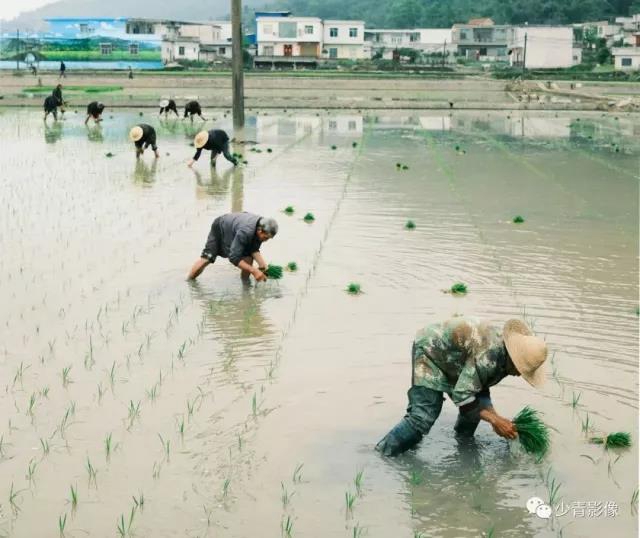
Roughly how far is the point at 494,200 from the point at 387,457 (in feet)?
34.8

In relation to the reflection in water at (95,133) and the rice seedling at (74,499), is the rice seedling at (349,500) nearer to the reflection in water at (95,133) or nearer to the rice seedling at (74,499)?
the rice seedling at (74,499)

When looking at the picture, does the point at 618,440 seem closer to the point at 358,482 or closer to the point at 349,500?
the point at 358,482

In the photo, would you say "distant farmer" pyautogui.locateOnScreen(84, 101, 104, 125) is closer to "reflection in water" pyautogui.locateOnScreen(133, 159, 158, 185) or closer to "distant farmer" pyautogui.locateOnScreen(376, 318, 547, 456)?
"reflection in water" pyautogui.locateOnScreen(133, 159, 158, 185)

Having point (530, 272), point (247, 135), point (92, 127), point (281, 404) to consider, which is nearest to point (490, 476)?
point (281, 404)

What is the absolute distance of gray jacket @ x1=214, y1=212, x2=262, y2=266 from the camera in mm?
9273

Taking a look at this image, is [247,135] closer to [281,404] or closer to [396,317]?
[396,317]

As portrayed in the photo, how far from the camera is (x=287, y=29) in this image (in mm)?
92125

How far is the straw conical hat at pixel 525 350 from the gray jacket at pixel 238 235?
402cm

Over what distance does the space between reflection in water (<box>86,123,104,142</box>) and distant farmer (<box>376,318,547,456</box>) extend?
21.1 m

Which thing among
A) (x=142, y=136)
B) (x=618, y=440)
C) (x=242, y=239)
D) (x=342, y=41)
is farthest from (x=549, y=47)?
(x=618, y=440)

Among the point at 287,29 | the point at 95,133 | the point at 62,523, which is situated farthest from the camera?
the point at 287,29

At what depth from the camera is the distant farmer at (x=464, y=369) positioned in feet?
18.6

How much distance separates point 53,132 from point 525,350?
24.5 metres

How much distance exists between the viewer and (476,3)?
439 ft
